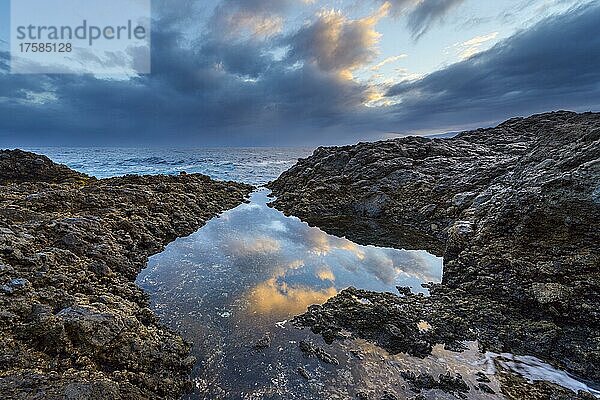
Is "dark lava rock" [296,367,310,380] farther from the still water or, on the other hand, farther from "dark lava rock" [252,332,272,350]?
"dark lava rock" [252,332,272,350]

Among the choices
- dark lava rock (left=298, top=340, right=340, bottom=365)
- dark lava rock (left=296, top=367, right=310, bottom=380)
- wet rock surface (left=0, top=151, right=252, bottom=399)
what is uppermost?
wet rock surface (left=0, top=151, right=252, bottom=399)

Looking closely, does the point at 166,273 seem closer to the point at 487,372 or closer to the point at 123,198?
the point at 123,198

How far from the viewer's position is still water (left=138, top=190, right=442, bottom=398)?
7496 mm

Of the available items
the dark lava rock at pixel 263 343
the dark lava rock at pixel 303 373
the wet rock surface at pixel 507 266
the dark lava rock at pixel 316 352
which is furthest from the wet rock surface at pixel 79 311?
the wet rock surface at pixel 507 266

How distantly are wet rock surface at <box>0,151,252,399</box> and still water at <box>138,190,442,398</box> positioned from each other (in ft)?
2.75

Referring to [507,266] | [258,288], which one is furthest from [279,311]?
[507,266]

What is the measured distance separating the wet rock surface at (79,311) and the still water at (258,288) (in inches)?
32.9

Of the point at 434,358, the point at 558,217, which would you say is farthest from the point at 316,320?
the point at 558,217

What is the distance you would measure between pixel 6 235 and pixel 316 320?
1175cm

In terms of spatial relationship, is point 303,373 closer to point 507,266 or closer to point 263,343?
point 263,343

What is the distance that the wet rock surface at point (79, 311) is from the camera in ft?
20.5

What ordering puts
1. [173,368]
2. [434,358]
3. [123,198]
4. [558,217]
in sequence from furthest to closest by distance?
[123,198] → [558,217] → [434,358] → [173,368]

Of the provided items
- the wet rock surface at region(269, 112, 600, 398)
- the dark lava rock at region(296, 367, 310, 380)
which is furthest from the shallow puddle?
the wet rock surface at region(269, 112, 600, 398)

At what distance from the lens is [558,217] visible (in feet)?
41.0
